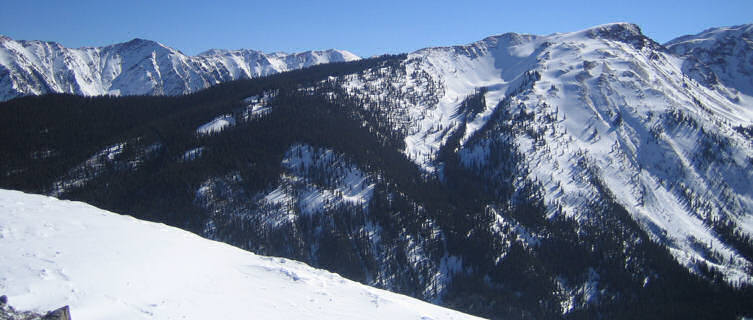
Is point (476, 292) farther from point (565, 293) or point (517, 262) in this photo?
point (565, 293)

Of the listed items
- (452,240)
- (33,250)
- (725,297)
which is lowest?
(725,297)

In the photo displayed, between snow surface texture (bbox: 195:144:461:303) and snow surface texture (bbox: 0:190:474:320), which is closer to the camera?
snow surface texture (bbox: 0:190:474:320)

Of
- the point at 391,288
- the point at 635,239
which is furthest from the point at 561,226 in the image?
the point at 391,288

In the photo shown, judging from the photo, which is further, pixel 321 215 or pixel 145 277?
pixel 321 215

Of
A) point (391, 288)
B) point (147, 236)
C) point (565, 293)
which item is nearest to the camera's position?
point (147, 236)

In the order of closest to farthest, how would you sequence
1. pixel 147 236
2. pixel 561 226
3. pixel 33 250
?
pixel 33 250
pixel 147 236
pixel 561 226

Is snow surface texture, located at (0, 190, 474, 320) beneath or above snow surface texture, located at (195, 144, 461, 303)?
above

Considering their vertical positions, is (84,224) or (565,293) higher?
(84,224)

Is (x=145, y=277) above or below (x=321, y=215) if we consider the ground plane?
above
